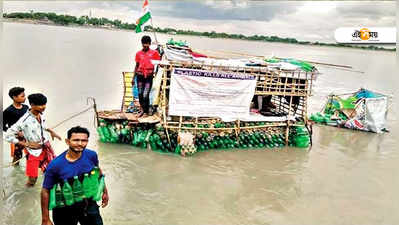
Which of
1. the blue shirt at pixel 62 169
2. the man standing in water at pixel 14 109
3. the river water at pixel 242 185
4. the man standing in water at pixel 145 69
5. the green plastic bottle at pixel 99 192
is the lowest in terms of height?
the river water at pixel 242 185

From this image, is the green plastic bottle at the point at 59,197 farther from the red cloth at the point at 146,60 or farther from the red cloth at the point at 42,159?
the red cloth at the point at 146,60

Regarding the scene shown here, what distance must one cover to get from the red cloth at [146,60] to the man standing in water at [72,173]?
5148mm

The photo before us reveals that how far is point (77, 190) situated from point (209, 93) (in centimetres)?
552

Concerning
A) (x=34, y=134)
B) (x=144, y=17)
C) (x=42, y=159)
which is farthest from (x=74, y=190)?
(x=144, y=17)

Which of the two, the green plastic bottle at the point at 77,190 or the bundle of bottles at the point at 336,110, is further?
the bundle of bottles at the point at 336,110

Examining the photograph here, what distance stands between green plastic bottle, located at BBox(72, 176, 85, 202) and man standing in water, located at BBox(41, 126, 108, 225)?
0.15ft

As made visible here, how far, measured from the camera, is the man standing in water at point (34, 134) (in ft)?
15.8

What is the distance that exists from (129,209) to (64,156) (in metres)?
2.82

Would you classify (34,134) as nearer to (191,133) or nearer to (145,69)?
(145,69)

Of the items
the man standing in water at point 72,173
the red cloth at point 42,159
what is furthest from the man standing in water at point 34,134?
the man standing in water at point 72,173

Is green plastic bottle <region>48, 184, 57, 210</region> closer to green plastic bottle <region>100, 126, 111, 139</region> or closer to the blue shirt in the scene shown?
the blue shirt

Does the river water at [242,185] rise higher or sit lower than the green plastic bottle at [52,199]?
lower

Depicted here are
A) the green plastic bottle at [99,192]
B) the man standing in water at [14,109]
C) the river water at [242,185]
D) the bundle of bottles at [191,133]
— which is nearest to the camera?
the green plastic bottle at [99,192]

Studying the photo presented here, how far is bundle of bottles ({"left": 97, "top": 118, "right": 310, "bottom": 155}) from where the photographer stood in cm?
852
